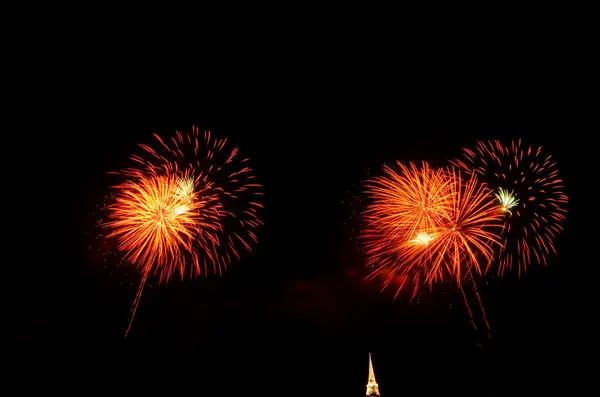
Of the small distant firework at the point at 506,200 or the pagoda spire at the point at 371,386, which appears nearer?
the small distant firework at the point at 506,200

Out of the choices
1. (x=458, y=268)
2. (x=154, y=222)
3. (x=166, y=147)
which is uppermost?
(x=166, y=147)

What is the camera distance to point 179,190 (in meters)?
14.3

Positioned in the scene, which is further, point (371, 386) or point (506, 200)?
point (371, 386)

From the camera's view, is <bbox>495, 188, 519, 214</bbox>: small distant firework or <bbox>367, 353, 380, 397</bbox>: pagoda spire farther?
<bbox>367, 353, 380, 397</bbox>: pagoda spire

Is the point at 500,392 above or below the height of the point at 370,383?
below

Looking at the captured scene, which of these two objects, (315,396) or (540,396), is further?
(315,396)

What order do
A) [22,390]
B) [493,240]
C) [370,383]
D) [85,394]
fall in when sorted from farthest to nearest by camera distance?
[370,383], [85,394], [22,390], [493,240]

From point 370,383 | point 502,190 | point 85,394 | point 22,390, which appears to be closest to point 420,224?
point 502,190

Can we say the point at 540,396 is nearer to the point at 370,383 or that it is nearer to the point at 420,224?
the point at 420,224

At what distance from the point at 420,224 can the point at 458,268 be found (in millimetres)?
1846

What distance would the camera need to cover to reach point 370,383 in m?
45.9

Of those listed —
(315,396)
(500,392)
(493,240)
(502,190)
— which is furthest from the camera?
(315,396)

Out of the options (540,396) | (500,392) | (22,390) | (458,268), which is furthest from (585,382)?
(22,390)

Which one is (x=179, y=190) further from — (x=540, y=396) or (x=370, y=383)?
(x=370, y=383)
